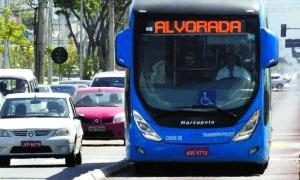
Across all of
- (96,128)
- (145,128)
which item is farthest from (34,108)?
(96,128)

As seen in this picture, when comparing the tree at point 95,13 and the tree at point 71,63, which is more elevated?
the tree at point 95,13

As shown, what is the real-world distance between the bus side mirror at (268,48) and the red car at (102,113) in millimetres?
10303

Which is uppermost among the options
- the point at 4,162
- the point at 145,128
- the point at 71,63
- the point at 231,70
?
the point at 231,70

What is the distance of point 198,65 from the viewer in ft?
65.6

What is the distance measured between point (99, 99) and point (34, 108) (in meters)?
8.29

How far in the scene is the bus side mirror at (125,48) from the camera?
19.7m

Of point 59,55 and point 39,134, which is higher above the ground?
point 39,134

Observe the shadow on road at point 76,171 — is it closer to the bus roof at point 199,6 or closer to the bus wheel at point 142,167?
the bus wheel at point 142,167

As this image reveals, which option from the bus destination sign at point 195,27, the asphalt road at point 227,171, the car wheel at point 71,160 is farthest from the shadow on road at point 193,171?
the bus destination sign at point 195,27

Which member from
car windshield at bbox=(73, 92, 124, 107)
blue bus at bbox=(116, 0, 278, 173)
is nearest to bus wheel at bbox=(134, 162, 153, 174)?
blue bus at bbox=(116, 0, 278, 173)

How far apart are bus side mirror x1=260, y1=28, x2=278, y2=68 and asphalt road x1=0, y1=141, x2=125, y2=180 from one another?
377 centimetres

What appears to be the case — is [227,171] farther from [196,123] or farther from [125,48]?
[125,48]

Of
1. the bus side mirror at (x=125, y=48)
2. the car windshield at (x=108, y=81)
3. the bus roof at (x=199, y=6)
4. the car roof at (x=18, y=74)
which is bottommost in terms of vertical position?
the car windshield at (x=108, y=81)

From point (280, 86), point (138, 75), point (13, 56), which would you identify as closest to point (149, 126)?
point (138, 75)
